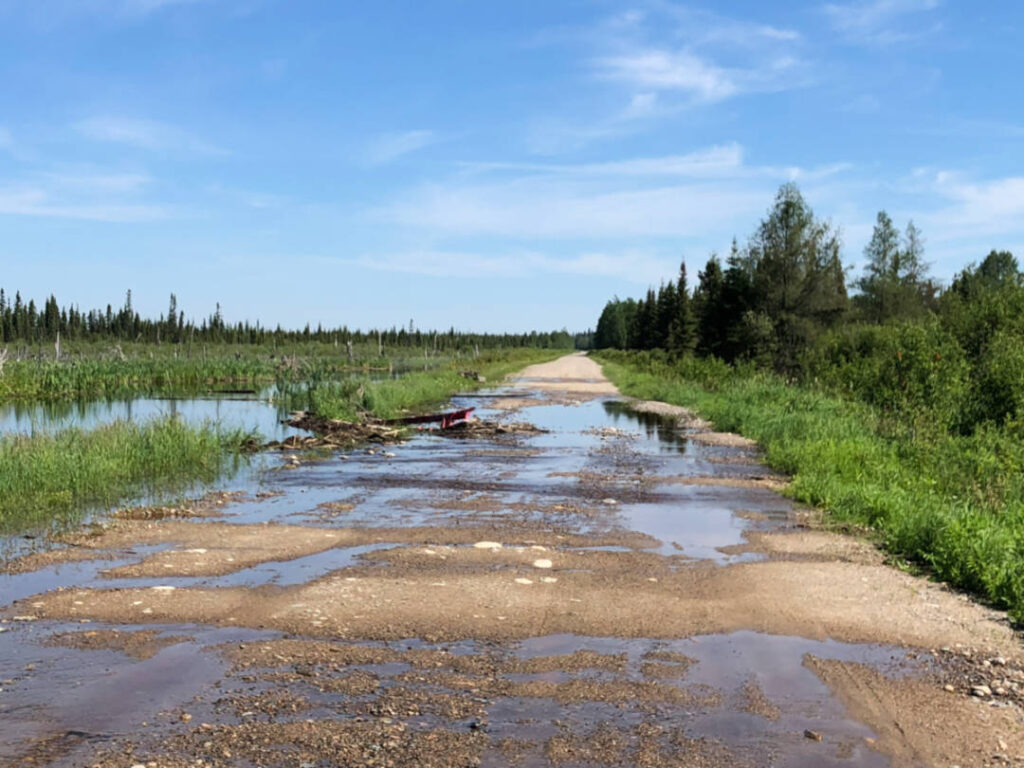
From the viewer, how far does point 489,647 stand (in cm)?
630

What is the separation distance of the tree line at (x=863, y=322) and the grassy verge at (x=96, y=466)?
1615 centimetres

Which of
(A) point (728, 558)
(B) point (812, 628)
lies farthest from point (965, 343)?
(B) point (812, 628)

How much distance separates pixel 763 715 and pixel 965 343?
2380 cm

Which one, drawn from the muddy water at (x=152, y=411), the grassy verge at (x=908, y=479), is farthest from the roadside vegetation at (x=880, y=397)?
the muddy water at (x=152, y=411)

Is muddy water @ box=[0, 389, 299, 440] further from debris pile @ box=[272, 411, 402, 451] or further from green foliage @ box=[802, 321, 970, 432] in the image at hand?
green foliage @ box=[802, 321, 970, 432]

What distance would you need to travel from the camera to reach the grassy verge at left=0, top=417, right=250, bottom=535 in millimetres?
11414

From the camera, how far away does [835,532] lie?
1090cm

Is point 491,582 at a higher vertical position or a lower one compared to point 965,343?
lower

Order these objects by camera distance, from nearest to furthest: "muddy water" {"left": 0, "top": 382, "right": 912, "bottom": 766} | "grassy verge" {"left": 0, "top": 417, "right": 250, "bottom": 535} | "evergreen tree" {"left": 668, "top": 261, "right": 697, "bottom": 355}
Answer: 1. "muddy water" {"left": 0, "top": 382, "right": 912, "bottom": 766}
2. "grassy verge" {"left": 0, "top": 417, "right": 250, "bottom": 535}
3. "evergreen tree" {"left": 668, "top": 261, "right": 697, "bottom": 355}

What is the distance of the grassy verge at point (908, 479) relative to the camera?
27.6ft

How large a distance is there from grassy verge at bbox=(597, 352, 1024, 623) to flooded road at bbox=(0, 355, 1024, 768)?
1.72 feet

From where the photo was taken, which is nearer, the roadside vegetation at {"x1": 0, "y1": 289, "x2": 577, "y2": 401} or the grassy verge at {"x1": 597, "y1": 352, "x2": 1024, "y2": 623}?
the grassy verge at {"x1": 597, "y1": 352, "x2": 1024, "y2": 623}

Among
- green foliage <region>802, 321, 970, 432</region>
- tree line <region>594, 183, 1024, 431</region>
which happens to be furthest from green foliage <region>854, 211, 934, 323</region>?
green foliage <region>802, 321, 970, 432</region>

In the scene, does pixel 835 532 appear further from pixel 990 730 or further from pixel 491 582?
pixel 990 730
